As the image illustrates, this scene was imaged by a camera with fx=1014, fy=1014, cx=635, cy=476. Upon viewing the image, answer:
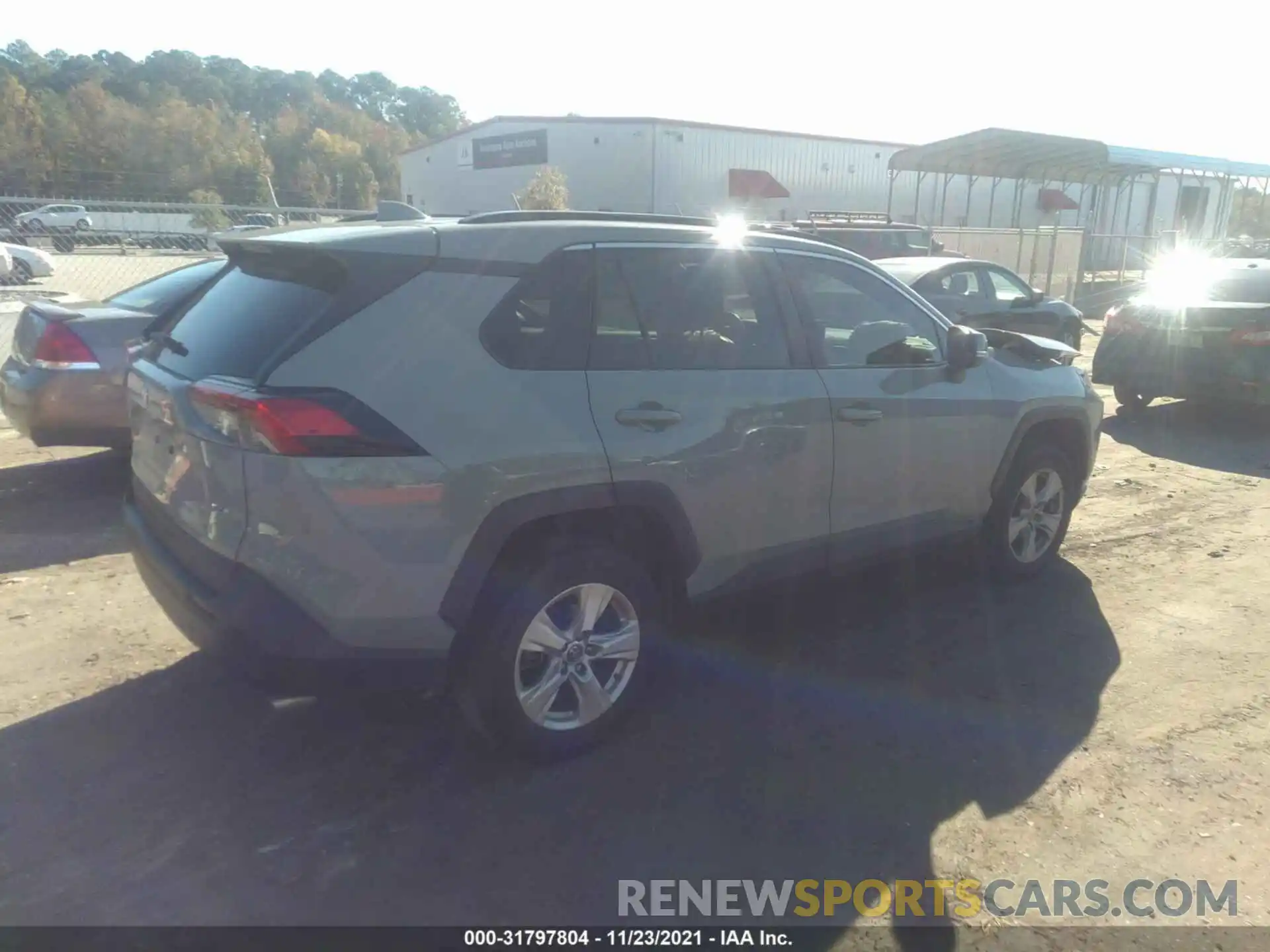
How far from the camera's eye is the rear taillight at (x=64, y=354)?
6.41 metres

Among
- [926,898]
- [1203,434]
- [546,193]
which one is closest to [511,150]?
[546,193]

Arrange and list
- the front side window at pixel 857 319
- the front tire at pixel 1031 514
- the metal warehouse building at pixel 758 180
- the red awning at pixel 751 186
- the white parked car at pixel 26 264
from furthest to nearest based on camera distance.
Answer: the red awning at pixel 751 186
the metal warehouse building at pixel 758 180
the white parked car at pixel 26 264
the front tire at pixel 1031 514
the front side window at pixel 857 319

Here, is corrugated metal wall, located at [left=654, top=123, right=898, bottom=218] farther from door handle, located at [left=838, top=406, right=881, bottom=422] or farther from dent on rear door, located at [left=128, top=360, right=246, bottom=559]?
dent on rear door, located at [left=128, top=360, right=246, bottom=559]

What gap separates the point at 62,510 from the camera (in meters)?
6.41

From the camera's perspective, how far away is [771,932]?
2.87 meters

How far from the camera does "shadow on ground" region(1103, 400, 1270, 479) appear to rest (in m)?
8.70

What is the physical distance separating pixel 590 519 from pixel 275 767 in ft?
4.62

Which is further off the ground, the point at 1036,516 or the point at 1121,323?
the point at 1121,323

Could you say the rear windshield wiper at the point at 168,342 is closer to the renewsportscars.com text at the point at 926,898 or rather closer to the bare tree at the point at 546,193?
the renewsportscars.com text at the point at 926,898

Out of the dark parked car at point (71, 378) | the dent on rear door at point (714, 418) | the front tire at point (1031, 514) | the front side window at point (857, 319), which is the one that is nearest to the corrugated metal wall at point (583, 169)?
the dark parked car at point (71, 378)

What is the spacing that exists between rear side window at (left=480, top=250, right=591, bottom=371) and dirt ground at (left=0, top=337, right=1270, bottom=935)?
4.03 feet

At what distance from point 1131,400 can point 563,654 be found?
29.7ft

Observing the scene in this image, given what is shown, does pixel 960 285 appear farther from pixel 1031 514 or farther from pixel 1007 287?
pixel 1031 514

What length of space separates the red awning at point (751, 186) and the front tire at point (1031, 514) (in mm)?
36474
